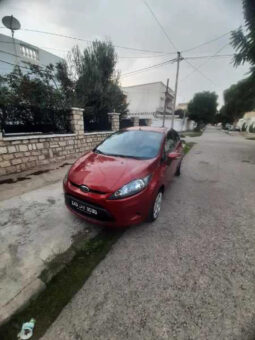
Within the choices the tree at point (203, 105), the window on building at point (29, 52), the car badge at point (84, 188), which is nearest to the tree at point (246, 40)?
the car badge at point (84, 188)

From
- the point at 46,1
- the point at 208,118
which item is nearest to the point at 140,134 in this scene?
the point at 46,1

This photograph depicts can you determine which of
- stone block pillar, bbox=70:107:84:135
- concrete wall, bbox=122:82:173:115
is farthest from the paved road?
concrete wall, bbox=122:82:173:115

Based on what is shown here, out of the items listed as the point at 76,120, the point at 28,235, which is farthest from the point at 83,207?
the point at 76,120

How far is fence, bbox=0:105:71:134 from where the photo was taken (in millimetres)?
4789

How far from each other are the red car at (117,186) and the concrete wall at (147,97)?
26793mm

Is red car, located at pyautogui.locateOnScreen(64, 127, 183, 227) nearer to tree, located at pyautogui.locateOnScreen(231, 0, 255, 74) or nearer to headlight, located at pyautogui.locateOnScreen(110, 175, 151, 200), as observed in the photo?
headlight, located at pyautogui.locateOnScreen(110, 175, 151, 200)

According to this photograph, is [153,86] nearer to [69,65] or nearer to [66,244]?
[69,65]

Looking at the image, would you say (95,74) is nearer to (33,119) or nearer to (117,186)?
(33,119)

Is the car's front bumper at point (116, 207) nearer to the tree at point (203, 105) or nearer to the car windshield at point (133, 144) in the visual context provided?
the car windshield at point (133, 144)

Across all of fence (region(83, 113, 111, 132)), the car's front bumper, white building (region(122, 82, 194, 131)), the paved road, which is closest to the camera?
the paved road

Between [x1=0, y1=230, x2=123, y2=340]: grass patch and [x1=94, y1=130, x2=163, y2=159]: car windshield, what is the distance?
5.00 ft

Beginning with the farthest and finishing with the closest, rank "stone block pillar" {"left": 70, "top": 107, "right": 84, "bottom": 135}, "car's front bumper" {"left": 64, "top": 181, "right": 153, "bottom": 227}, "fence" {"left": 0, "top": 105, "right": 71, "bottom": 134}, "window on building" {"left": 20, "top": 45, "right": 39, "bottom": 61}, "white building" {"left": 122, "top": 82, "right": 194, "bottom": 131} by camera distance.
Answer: "white building" {"left": 122, "top": 82, "right": 194, "bottom": 131}, "window on building" {"left": 20, "top": 45, "right": 39, "bottom": 61}, "stone block pillar" {"left": 70, "top": 107, "right": 84, "bottom": 135}, "fence" {"left": 0, "top": 105, "right": 71, "bottom": 134}, "car's front bumper" {"left": 64, "top": 181, "right": 153, "bottom": 227}

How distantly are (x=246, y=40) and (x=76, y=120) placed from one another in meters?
9.61

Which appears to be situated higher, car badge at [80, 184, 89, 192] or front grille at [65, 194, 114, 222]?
car badge at [80, 184, 89, 192]
